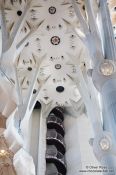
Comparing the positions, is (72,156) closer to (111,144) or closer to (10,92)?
(10,92)

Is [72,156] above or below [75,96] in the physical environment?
below

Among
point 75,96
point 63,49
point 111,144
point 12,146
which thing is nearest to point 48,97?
point 75,96

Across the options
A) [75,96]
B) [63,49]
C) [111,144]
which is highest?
[63,49]

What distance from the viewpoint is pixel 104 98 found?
761 centimetres

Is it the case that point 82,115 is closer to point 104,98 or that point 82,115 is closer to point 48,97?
point 48,97

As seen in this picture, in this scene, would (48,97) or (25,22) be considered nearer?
(25,22)

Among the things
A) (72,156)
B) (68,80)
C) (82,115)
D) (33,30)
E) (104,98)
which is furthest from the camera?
(82,115)

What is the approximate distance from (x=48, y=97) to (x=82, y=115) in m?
1.79

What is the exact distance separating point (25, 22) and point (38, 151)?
5.12 metres

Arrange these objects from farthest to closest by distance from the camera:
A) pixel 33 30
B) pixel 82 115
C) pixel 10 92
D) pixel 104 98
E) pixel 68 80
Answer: pixel 82 115 → pixel 68 80 → pixel 33 30 → pixel 10 92 → pixel 104 98

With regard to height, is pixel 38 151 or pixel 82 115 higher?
pixel 82 115

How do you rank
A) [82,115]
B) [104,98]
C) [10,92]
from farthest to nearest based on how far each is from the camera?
[82,115]
[10,92]
[104,98]

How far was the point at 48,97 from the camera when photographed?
15875 millimetres

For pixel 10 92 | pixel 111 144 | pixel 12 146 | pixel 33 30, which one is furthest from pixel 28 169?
pixel 33 30
